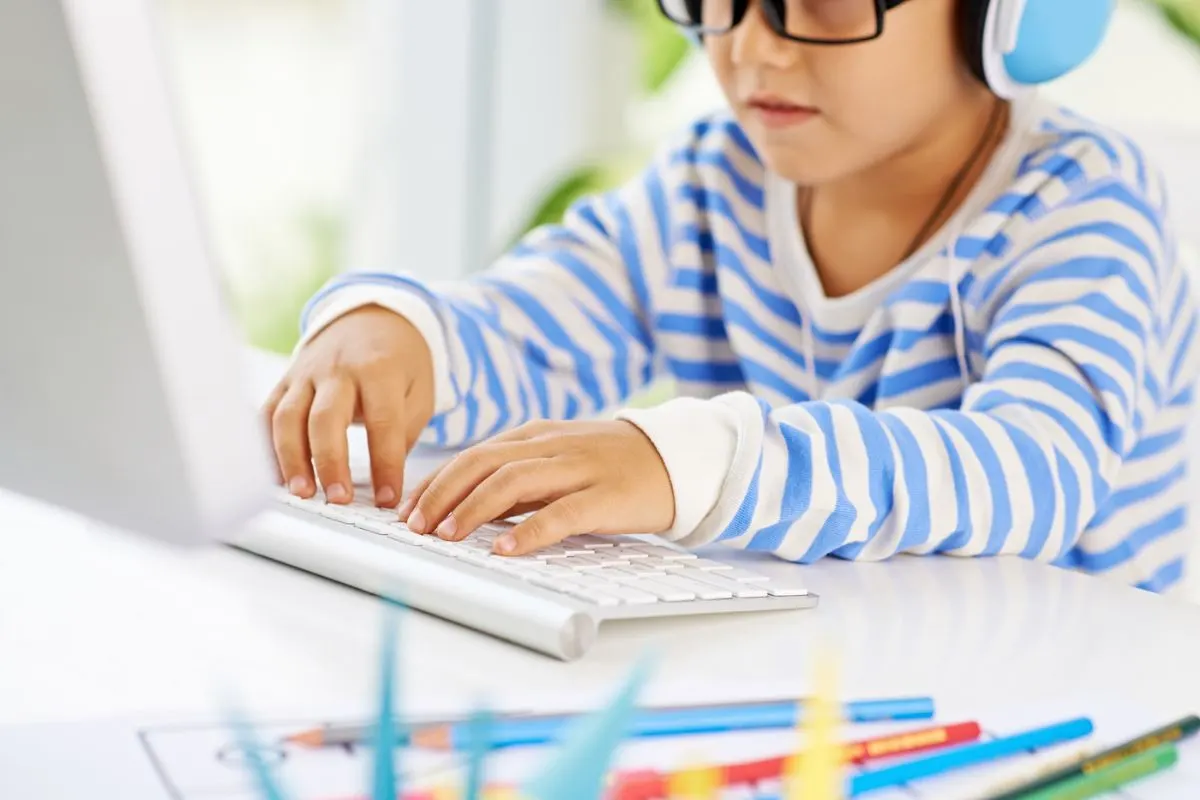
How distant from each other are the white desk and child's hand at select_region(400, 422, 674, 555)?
53 millimetres

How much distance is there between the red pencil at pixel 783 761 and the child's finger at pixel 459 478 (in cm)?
22

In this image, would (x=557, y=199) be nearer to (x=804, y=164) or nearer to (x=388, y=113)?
(x=388, y=113)

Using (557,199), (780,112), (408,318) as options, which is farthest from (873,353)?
(557,199)

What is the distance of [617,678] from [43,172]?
0.96 ft

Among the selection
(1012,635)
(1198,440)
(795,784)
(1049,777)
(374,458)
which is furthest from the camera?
(1198,440)

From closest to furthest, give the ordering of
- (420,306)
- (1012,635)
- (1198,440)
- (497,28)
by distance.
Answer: (1012,635) < (420,306) < (1198,440) < (497,28)

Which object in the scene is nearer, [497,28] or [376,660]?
[376,660]

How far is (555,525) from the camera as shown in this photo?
61cm

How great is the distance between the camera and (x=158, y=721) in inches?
18.1

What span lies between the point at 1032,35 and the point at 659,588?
42 cm

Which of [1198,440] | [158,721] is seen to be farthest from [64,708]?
[1198,440]

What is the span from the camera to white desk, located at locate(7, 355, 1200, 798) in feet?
1.62

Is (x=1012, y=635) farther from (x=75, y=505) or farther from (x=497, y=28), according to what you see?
(x=497, y=28)

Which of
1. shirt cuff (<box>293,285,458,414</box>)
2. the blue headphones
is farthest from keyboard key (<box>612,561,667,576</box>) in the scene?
the blue headphones
